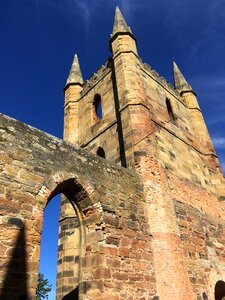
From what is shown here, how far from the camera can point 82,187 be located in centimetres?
592

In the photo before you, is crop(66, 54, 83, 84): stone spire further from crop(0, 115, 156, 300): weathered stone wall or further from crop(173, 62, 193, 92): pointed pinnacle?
crop(0, 115, 156, 300): weathered stone wall

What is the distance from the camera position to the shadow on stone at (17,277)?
156 inches

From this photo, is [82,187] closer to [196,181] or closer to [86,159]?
[86,159]

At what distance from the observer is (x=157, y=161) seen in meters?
Answer: 8.23

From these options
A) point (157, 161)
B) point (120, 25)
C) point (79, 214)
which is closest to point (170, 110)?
point (120, 25)

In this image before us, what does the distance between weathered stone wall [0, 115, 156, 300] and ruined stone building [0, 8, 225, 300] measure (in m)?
0.02

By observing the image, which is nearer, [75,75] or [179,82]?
[75,75]

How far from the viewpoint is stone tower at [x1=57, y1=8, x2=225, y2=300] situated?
6809mm

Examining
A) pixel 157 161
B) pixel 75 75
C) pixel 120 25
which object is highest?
pixel 75 75

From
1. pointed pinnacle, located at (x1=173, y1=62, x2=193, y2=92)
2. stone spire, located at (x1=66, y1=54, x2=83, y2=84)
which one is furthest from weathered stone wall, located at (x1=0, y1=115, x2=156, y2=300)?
pointed pinnacle, located at (x1=173, y1=62, x2=193, y2=92)

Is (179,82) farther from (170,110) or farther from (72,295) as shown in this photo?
A: (72,295)

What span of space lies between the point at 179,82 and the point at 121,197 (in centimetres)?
1080

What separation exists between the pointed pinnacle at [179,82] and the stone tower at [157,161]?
0.17 m

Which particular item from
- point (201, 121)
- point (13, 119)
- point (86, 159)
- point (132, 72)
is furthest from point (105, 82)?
point (13, 119)
